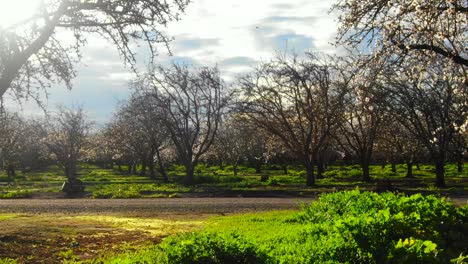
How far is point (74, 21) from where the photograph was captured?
13438 mm

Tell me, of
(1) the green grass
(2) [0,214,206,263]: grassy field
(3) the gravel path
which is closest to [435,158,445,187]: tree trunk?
(3) the gravel path

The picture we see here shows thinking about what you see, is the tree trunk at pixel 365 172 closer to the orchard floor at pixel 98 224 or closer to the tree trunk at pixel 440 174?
the tree trunk at pixel 440 174

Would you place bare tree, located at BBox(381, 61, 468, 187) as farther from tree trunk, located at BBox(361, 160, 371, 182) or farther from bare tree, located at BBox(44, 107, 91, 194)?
bare tree, located at BBox(44, 107, 91, 194)

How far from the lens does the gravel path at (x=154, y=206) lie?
20516 mm

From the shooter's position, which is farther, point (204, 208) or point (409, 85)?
point (409, 85)

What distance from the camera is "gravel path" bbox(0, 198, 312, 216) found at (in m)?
20.5

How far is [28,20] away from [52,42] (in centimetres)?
142

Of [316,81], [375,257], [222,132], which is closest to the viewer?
[375,257]

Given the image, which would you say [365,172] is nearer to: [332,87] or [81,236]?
[332,87]

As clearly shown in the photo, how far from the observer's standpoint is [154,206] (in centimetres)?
2206

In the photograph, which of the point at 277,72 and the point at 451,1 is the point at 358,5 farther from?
the point at 277,72

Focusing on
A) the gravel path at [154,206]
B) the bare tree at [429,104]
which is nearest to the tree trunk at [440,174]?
the bare tree at [429,104]

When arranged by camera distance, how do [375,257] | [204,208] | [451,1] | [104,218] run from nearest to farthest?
[375,257] < [451,1] < [104,218] < [204,208]

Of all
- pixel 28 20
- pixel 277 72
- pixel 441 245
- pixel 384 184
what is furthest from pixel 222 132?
pixel 441 245
